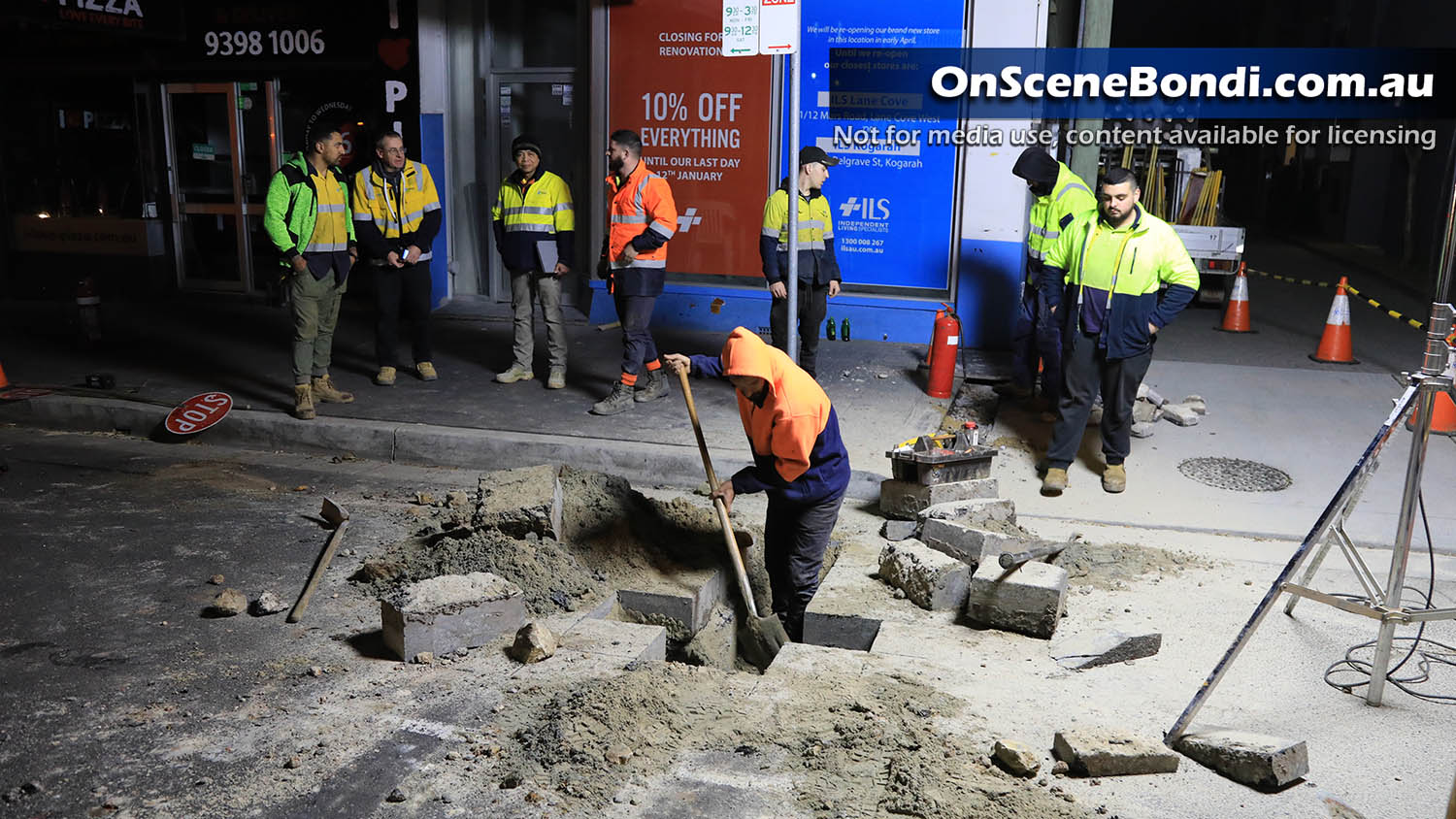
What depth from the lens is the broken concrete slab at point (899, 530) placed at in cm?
668

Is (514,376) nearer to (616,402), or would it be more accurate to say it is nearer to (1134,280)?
(616,402)

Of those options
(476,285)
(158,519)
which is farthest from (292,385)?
(476,285)

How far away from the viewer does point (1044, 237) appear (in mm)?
8867

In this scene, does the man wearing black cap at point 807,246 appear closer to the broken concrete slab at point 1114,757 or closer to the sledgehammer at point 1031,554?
the sledgehammer at point 1031,554

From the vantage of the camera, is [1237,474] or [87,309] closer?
[1237,474]

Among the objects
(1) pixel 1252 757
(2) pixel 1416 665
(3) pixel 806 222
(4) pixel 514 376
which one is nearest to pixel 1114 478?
(2) pixel 1416 665

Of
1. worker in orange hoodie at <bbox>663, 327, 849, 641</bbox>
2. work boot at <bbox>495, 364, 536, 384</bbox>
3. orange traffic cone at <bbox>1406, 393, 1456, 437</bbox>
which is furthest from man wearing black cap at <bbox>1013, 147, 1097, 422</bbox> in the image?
work boot at <bbox>495, 364, 536, 384</bbox>

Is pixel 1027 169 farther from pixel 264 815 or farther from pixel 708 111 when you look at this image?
pixel 264 815

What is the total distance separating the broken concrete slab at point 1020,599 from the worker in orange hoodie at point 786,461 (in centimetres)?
85

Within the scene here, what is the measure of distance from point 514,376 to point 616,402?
1324 millimetres

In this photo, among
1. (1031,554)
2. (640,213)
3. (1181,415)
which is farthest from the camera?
(640,213)

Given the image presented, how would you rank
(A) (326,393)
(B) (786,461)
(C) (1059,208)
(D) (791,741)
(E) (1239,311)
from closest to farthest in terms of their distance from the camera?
(D) (791,741)
(B) (786,461)
(C) (1059,208)
(A) (326,393)
(E) (1239,311)

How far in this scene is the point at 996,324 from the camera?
35.8 feet

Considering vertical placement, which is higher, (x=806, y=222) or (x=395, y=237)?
(x=806, y=222)
